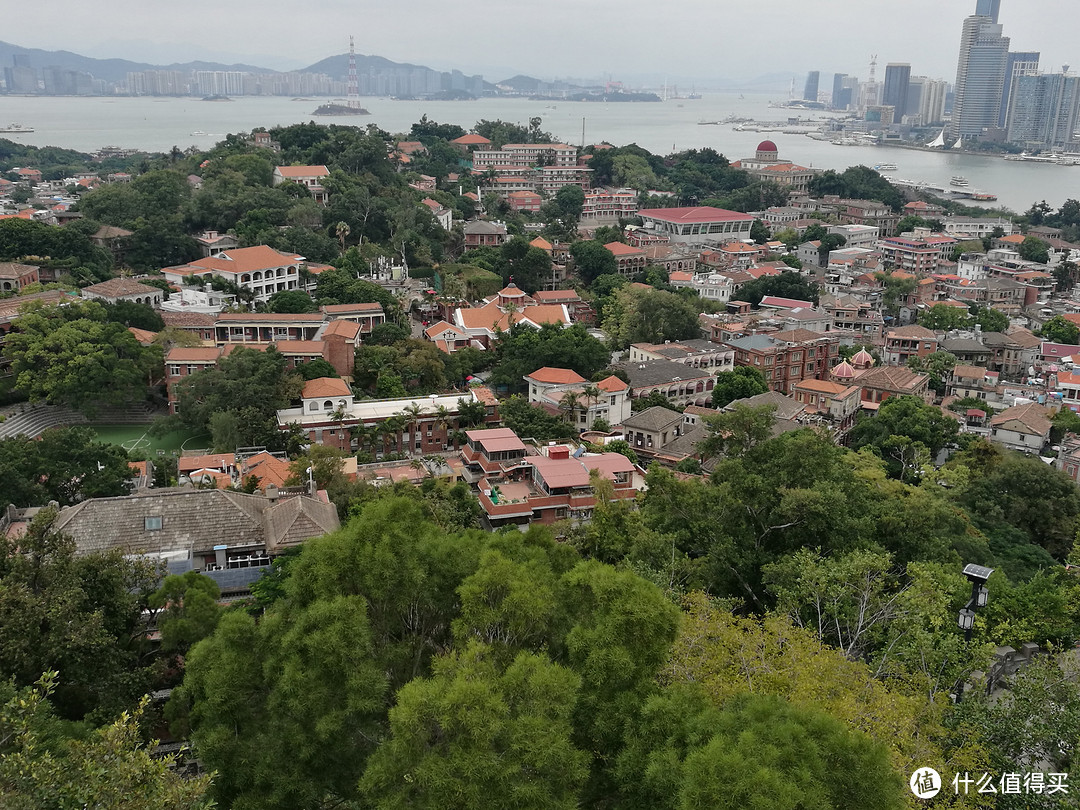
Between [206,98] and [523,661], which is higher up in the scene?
[206,98]

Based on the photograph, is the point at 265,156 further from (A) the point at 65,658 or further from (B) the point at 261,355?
(A) the point at 65,658

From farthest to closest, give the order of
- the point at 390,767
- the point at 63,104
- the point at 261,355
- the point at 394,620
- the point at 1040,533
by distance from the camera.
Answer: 1. the point at 63,104
2. the point at 261,355
3. the point at 1040,533
4. the point at 394,620
5. the point at 390,767

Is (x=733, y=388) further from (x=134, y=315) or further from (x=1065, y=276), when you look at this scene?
(x=1065, y=276)

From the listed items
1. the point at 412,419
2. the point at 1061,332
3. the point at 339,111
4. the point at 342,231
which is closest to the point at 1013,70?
the point at 339,111

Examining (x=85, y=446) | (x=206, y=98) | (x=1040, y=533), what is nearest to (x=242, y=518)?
(x=85, y=446)

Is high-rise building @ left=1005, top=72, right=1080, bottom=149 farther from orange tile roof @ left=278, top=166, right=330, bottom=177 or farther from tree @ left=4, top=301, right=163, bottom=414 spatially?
tree @ left=4, top=301, right=163, bottom=414

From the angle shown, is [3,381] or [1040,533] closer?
[1040,533]
